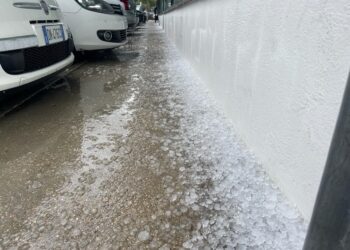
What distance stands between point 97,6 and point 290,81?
3914 millimetres

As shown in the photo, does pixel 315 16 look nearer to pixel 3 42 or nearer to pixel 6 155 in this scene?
pixel 6 155

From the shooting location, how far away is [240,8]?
6.20 ft

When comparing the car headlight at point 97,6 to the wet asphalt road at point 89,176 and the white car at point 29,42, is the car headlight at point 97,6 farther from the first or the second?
the wet asphalt road at point 89,176

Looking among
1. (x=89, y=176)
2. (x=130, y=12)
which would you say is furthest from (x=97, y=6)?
(x=130, y=12)

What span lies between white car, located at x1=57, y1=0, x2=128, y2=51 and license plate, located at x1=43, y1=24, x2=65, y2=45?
1.22 metres

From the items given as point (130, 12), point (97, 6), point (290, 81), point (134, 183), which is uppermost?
point (97, 6)

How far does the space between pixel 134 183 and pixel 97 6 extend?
3691 mm

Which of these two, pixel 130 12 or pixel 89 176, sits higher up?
pixel 130 12

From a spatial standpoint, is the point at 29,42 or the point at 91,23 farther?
the point at 91,23

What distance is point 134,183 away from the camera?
150 cm

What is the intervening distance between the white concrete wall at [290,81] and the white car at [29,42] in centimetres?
175

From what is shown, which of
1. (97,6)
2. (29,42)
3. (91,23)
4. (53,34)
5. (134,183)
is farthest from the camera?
(97,6)

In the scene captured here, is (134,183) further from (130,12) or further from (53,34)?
(130,12)

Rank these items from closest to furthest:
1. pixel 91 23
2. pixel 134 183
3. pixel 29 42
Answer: pixel 134 183 → pixel 29 42 → pixel 91 23
